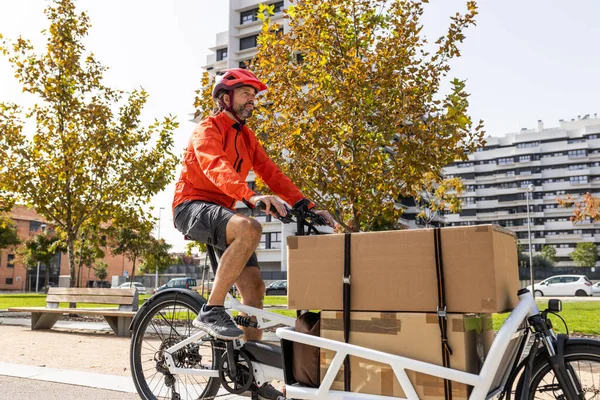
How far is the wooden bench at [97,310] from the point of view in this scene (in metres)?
9.76

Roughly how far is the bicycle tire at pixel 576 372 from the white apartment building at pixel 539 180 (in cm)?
9750

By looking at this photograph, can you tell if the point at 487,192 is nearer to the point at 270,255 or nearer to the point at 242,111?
the point at 270,255

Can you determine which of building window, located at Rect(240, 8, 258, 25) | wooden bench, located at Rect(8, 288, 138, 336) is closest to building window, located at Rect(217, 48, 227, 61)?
building window, located at Rect(240, 8, 258, 25)

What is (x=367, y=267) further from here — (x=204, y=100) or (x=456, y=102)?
(x=204, y=100)

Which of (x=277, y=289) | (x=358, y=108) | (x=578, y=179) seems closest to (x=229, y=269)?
(x=358, y=108)

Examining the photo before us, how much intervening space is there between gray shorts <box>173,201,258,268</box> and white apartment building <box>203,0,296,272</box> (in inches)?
2163

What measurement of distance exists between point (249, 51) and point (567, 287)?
147 feet

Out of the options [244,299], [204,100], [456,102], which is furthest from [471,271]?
[204,100]

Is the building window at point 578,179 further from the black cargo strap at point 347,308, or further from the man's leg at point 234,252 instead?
the black cargo strap at point 347,308

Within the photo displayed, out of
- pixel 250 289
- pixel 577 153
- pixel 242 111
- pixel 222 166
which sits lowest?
pixel 250 289

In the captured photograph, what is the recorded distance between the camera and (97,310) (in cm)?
1020

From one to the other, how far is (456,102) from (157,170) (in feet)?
30.7

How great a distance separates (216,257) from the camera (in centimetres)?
388

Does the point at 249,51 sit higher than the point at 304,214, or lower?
higher
